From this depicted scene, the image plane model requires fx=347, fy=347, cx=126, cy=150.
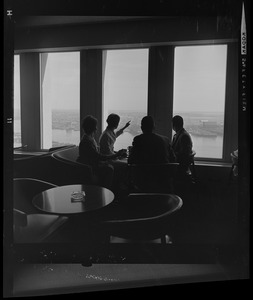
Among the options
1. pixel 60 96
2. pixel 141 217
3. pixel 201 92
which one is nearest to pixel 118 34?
pixel 60 96

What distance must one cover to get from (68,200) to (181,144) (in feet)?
2.53

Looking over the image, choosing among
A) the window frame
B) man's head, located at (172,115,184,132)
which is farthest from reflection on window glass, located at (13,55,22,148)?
man's head, located at (172,115,184,132)

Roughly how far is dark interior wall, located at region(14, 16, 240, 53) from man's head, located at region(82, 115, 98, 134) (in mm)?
431

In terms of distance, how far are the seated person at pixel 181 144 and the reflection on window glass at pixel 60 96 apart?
23.9 inches

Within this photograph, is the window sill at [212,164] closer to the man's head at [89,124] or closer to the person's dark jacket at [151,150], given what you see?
the person's dark jacket at [151,150]

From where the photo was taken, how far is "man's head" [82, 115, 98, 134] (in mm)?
2104

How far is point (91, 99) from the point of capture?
6.87 ft

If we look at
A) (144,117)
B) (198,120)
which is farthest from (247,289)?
(144,117)

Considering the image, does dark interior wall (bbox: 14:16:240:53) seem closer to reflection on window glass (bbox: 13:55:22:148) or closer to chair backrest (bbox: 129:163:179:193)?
reflection on window glass (bbox: 13:55:22:148)

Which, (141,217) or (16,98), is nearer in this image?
(16,98)

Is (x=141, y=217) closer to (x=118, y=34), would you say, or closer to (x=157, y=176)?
(x=157, y=176)

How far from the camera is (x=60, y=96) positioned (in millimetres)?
2064

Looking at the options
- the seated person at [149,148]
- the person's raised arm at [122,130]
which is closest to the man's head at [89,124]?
the person's raised arm at [122,130]

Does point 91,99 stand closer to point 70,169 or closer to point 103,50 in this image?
point 103,50
